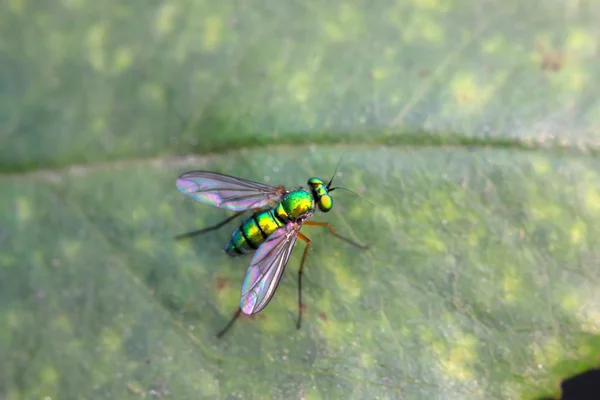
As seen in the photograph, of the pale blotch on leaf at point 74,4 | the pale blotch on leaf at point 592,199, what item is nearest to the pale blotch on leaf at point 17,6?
the pale blotch on leaf at point 74,4

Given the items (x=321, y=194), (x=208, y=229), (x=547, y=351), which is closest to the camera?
(x=547, y=351)

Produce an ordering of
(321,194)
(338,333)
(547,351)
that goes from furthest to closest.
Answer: (321,194)
(338,333)
(547,351)

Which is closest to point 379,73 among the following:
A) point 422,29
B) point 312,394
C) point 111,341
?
point 422,29

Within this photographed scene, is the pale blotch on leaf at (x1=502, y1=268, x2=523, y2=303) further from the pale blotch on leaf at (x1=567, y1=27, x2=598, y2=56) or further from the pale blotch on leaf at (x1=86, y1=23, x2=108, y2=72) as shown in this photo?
the pale blotch on leaf at (x1=86, y1=23, x2=108, y2=72)

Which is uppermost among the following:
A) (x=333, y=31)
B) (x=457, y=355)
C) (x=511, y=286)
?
(x=333, y=31)

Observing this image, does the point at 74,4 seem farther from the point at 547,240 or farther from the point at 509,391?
the point at 509,391

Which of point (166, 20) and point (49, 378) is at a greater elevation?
point (166, 20)

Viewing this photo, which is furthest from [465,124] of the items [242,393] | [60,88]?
[60,88]

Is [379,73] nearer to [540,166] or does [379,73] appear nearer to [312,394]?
[540,166]
